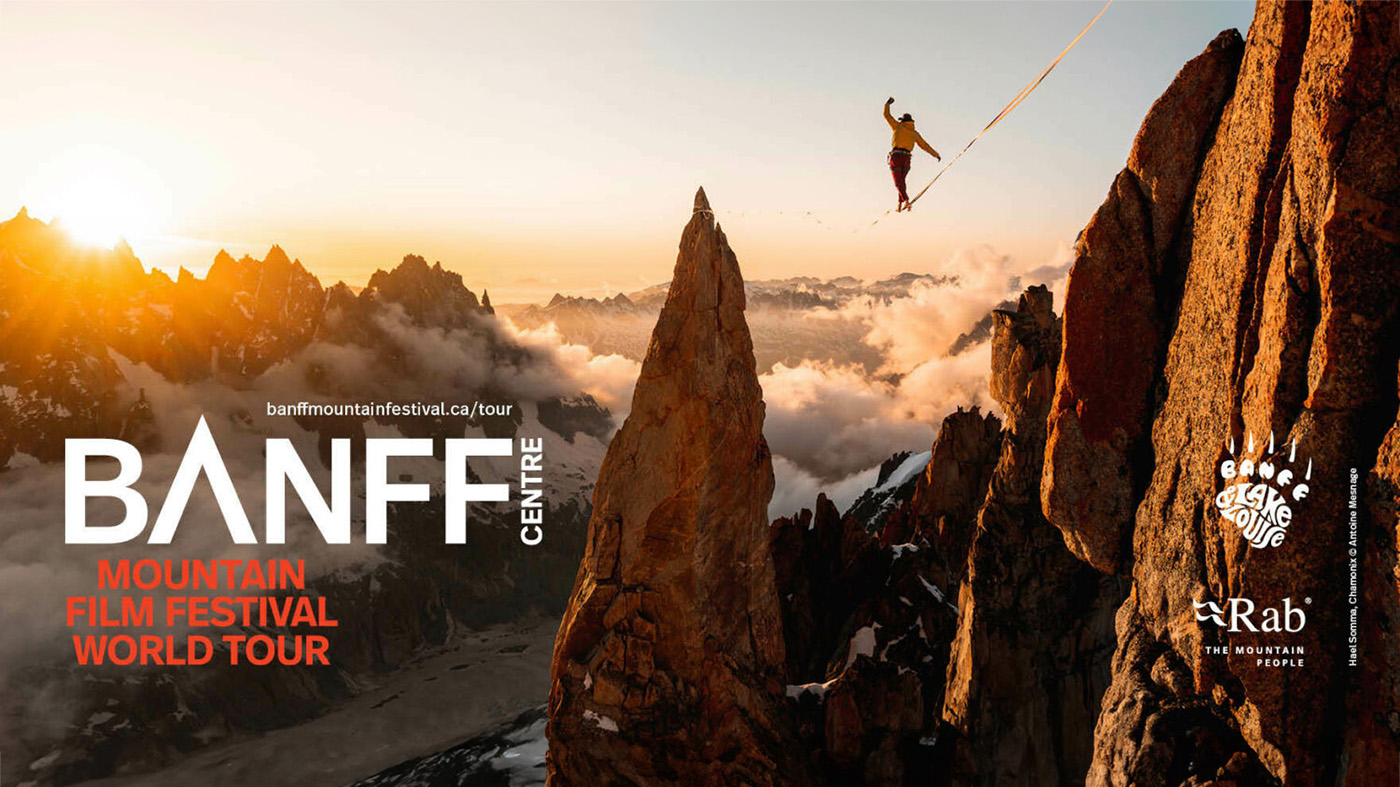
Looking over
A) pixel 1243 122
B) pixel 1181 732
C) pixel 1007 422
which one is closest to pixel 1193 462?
pixel 1181 732

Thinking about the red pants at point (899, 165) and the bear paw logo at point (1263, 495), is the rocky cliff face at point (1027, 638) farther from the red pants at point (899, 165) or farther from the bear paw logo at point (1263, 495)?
the bear paw logo at point (1263, 495)

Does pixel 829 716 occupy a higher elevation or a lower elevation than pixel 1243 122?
lower

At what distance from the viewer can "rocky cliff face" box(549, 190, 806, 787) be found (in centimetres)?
6156

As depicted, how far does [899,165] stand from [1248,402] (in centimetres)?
2345

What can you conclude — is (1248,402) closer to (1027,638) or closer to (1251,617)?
(1251,617)

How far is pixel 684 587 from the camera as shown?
2440 inches

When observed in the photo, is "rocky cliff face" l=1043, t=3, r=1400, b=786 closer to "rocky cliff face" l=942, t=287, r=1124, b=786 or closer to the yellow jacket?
the yellow jacket

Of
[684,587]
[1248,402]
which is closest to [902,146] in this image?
[1248,402]

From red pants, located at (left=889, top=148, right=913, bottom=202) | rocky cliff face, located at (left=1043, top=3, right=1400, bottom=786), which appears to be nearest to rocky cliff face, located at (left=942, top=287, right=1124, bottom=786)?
red pants, located at (left=889, top=148, right=913, bottom=202)

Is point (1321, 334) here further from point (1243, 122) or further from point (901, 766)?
point (901, 766)

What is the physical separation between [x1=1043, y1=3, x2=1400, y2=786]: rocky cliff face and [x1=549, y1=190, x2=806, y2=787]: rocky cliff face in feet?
108

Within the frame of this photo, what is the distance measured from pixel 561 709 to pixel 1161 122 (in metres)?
48.2

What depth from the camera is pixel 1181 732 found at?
26.7 m

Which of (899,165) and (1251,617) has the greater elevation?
(899,165)
